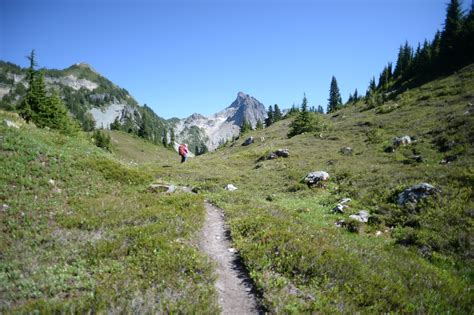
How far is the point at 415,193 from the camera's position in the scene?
1441 centimetres

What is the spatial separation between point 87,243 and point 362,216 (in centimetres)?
1366

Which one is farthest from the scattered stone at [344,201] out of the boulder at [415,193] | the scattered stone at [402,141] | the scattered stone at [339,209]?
the scattered stone at [402,141]

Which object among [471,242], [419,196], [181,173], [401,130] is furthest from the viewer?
[401,130]

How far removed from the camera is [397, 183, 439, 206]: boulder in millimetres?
13953

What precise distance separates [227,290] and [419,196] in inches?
510

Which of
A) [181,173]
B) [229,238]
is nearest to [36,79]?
[181,173]

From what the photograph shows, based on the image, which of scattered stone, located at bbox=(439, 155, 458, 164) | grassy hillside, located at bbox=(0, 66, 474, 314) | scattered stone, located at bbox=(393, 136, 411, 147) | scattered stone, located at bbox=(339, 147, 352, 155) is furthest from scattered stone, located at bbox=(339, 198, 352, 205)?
scattered stone, located at bbox=(393, 136, 411, 147)

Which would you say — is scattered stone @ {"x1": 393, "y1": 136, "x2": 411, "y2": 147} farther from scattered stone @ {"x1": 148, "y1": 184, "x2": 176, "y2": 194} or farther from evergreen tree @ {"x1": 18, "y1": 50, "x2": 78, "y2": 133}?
evergreen tree @ {"x1": 18, "y1": 50, "x2": 78, "y2": 133}

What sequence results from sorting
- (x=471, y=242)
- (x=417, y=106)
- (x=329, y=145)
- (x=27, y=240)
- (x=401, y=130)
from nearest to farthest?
(x=27, y=240)
(x=471, y=242)
(x=401, y=130)
(x=329, y=145)
(x=417, y=106)

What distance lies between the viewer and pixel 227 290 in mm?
6941

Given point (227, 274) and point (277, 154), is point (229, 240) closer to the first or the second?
point (227, 274)

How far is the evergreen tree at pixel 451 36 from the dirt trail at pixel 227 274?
87079 millimetres

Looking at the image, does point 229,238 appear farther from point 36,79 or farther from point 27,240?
point 36,79

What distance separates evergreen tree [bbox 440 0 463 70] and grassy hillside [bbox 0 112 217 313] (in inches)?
3499
